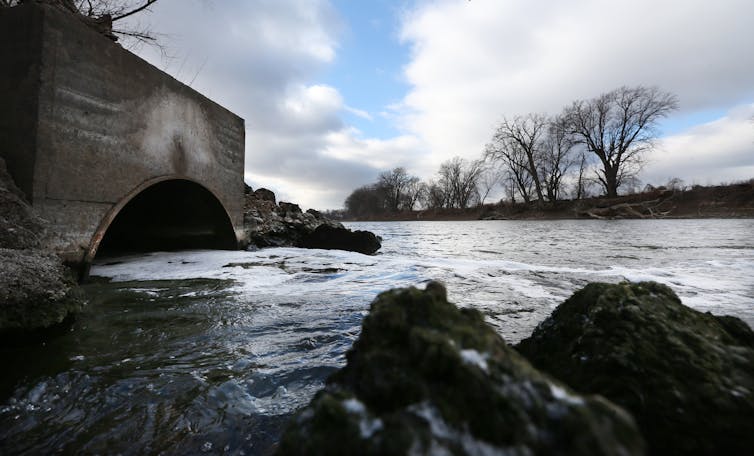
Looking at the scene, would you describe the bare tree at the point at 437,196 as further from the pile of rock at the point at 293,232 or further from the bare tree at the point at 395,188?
the pile of rock at the point at 293,232

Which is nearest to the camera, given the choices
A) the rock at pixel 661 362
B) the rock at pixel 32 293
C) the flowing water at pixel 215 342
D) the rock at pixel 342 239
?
the rock at pixel 661 362

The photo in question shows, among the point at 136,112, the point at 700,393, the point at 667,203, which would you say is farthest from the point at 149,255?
the point at 667,203

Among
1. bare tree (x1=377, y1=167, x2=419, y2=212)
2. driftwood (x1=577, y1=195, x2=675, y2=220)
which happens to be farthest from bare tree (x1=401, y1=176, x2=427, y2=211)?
driftwood (x1=577, y1=195, x2=675, y2=220)

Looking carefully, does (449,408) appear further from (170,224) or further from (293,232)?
(293,232)

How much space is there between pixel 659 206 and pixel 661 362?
40134 mm

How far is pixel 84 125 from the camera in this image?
5.48 m

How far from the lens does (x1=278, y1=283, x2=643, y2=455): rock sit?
96cm

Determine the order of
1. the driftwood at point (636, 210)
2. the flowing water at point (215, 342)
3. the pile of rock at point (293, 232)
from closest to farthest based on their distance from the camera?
the flowing water at point (215, 342) → the pile of rock at point (293, 232) → the driftwood at point (636, 210)

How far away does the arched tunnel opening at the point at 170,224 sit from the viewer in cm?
916

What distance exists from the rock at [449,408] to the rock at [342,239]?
11.0m

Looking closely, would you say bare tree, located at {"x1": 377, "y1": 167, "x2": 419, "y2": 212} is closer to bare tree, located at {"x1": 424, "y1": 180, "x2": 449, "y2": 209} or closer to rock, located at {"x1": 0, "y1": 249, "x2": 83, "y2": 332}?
bare tree, located at {"x1": 424, "y1": 180, "x2": 449, "y2": 209}

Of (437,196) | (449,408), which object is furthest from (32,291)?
(437,196)

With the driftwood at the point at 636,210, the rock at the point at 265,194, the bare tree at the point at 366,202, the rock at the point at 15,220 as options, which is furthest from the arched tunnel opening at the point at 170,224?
the bare tree at the point at 366,202

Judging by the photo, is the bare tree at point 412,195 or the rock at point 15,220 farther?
the bare tree at point 412,195
